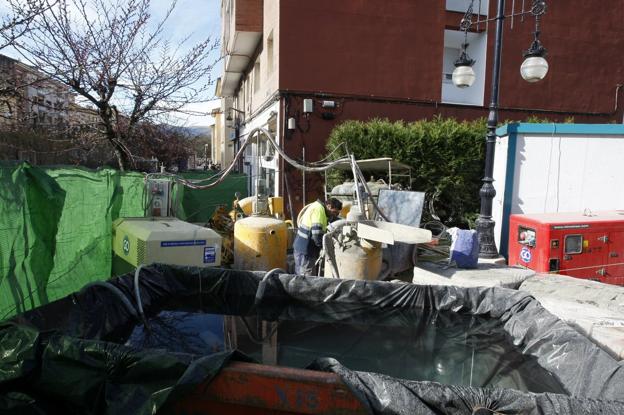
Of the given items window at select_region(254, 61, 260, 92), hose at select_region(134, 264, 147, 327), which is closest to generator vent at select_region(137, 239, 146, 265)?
hose at select_region(134, 264, 147, 327)

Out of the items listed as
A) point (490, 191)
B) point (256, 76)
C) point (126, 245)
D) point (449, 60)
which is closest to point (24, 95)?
point (126, 245)

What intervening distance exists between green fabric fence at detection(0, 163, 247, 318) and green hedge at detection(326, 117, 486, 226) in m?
5.79

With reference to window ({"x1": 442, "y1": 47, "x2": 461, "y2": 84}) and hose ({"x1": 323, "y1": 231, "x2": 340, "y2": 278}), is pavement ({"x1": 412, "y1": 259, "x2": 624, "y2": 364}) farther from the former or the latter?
window ({"x1": 442, "y1": 47, "x2": 461, "y2": 84})

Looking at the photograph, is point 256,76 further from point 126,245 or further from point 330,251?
point 126,245

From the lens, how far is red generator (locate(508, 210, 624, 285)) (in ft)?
18.7

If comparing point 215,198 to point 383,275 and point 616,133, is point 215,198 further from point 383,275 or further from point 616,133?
point 616,133

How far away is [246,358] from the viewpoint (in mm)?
2648

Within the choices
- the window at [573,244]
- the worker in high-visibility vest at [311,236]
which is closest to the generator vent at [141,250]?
the worker in high-visibility vest at [311,236]

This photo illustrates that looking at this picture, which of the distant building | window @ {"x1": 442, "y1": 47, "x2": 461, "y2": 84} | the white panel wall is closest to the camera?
the distant building

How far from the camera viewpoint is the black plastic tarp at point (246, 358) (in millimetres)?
2311

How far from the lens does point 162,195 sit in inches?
261

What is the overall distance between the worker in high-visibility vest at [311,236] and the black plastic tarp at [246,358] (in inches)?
42.2

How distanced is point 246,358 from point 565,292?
4.04 metres

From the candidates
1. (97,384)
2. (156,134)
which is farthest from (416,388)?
(156,134)
